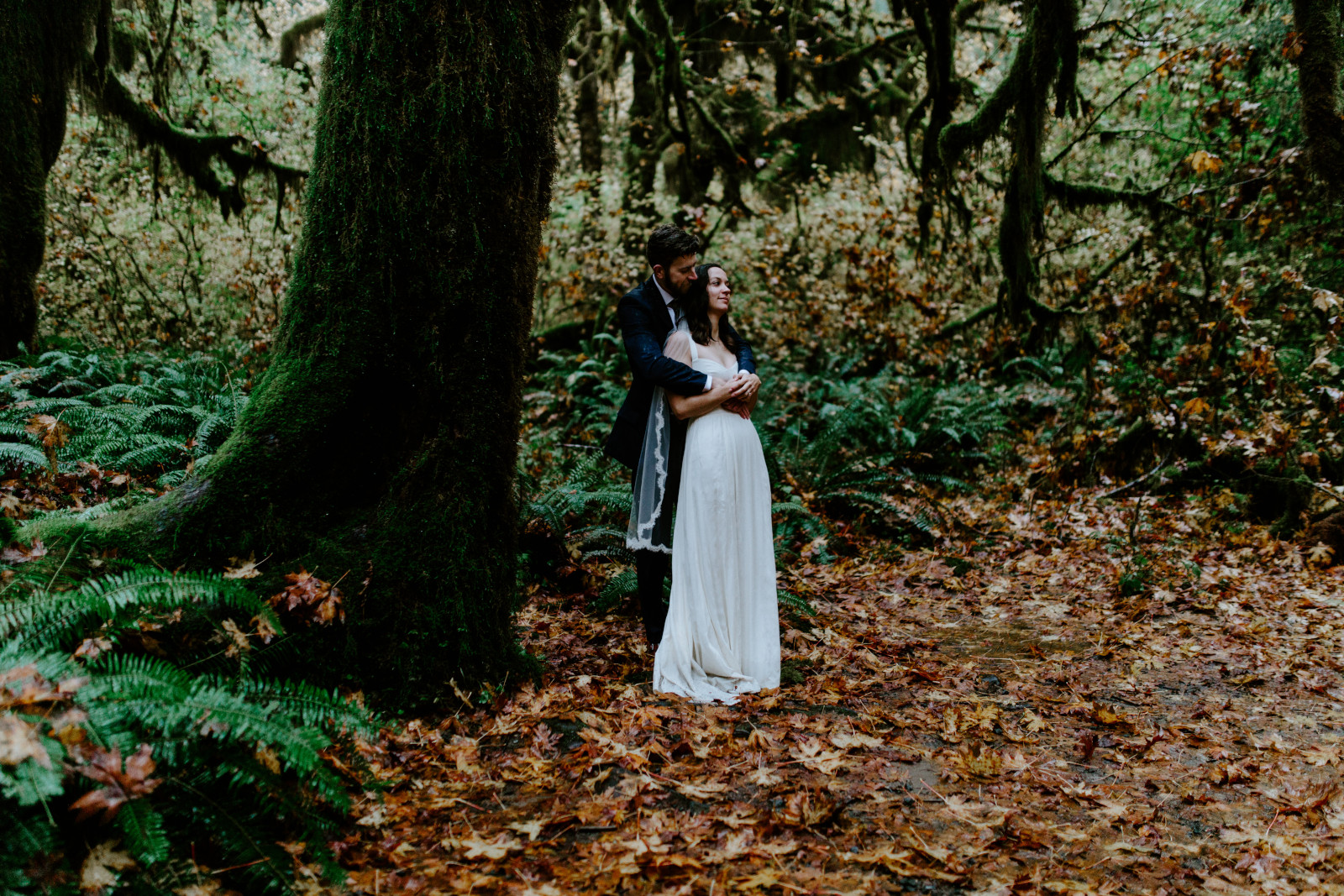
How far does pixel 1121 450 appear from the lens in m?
8.98

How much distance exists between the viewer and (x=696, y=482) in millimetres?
4137

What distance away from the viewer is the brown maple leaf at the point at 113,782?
192 centimetres

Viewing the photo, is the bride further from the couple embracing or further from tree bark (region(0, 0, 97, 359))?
tree bark (region(0, 0, 97, 359))

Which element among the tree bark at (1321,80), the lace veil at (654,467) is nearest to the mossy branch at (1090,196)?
the tree bark at (1321,80)

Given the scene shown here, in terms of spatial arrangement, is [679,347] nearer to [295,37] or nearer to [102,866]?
[102,866]

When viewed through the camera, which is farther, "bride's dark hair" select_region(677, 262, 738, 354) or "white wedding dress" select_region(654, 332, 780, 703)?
"bride's dark hair" select_region(677, 262, 738, 354)

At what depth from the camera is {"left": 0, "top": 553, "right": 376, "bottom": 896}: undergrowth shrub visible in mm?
1924

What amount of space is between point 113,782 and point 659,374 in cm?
280

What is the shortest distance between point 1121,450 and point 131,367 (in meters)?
10.5

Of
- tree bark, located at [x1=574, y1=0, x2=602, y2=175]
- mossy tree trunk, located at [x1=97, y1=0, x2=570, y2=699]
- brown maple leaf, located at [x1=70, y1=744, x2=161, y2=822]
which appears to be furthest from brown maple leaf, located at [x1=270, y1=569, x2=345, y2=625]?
tree bark, located at [x1=574, y1=0, x2=602, y2=175]

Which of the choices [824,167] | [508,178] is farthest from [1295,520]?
[824,167]

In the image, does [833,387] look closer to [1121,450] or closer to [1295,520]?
[1121,450]

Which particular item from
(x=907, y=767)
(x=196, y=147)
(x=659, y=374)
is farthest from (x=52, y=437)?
(x=196, y=147)

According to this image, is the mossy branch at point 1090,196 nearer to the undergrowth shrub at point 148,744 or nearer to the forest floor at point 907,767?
the forest floor at point 907,767
